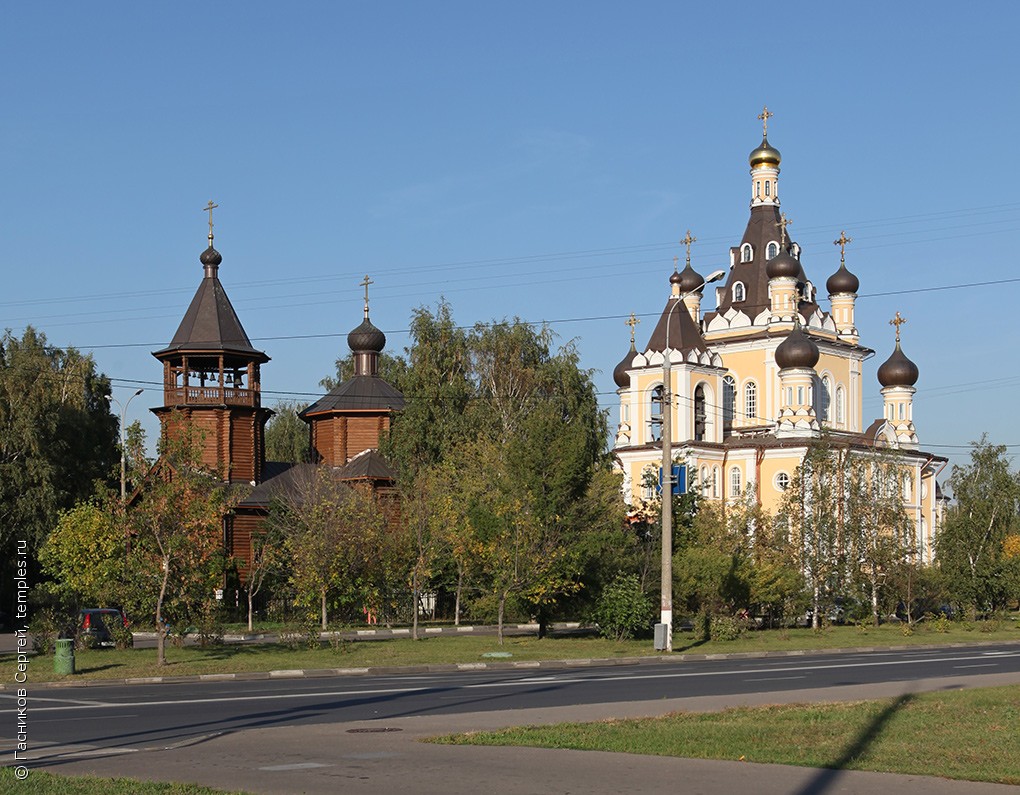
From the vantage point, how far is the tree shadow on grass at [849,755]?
39.4ft

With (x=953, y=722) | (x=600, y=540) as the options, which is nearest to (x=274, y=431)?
(x=600, y=540)

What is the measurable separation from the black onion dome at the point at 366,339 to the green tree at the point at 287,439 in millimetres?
27578

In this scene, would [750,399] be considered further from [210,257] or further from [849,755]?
[849,755]

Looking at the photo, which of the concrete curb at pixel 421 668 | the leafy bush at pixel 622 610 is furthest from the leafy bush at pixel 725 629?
the leafy bush at pixel 622 610

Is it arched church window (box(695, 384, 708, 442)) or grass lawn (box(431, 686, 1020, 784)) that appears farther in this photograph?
arched church window (box(695, 384, 708, 442))

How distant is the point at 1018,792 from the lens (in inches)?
468

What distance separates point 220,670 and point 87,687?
3.57 m

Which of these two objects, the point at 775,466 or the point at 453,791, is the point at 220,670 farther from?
the point at 775,466

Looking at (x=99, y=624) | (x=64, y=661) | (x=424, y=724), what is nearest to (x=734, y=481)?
(x=99, y=624)

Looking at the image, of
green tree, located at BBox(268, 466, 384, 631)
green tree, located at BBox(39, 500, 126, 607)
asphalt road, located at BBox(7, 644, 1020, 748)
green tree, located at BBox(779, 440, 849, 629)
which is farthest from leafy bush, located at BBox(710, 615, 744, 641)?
green tree, located at BBox(39, 500, 126, 607)

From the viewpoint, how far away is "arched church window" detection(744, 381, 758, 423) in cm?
7538

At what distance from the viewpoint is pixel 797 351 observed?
70.3m

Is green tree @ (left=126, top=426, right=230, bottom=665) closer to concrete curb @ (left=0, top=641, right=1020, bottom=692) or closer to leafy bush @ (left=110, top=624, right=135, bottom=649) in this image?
concrete curb @ (left=0, top=641, right=1020, bottom=692)

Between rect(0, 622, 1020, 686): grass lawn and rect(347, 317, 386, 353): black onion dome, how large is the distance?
27.0m
